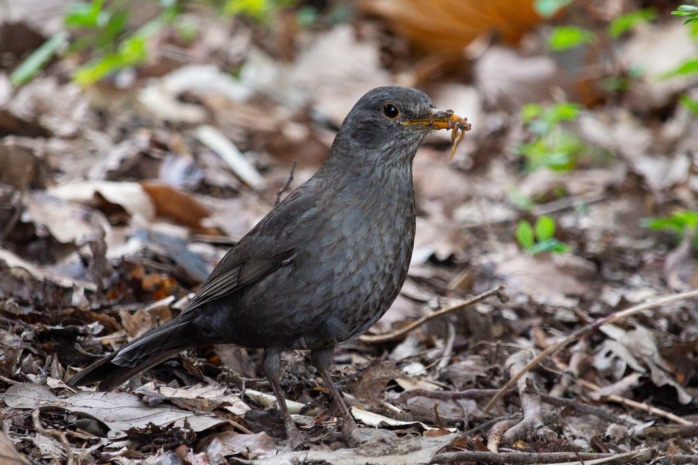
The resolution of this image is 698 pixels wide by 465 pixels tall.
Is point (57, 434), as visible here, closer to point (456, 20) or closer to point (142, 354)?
point (142, 354)

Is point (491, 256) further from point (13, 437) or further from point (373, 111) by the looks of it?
point (13, 437)

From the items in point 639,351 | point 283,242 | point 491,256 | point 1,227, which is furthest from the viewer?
point 491,256

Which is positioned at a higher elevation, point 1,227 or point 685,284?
point 1,227

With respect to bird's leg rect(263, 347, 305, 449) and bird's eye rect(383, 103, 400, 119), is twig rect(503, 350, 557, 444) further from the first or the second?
bird's eye rect(383, 103, 400, 119)

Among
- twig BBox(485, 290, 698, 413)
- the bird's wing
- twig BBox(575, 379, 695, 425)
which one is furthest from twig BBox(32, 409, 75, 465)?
twig BBox(575, 379, 695, 425)

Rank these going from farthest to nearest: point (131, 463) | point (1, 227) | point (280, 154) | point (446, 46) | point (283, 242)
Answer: point (446, 46) → point (280, 154) → point (1, 227) → point (283, 242) → point (131, 463)

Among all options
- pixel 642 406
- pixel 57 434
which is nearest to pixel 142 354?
pixel 57 434

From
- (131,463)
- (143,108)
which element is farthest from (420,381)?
(143,108)
